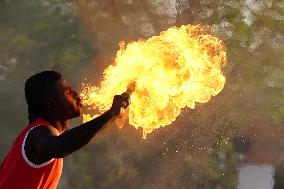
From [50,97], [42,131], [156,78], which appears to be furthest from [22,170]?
[156,78]

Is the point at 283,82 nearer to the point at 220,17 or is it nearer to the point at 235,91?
the point at 235,91

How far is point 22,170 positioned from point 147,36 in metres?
10.1

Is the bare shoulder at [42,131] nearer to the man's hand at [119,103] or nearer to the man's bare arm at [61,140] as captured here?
the man's bare arm at [61,140]

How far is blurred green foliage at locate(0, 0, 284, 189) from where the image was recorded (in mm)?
10617

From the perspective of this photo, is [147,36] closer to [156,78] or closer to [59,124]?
[156,78]

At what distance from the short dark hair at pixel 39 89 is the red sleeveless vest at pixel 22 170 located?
0.53ft

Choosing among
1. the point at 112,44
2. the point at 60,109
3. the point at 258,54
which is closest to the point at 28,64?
the point at 112,44

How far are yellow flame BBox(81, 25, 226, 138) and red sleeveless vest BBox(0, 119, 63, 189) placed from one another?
1.16 meters

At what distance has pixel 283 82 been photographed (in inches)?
497

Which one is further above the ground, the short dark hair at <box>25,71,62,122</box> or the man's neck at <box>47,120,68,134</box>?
the short dark hair at <box>25,71,62,122</box>

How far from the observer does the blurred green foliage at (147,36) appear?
10.6 meters

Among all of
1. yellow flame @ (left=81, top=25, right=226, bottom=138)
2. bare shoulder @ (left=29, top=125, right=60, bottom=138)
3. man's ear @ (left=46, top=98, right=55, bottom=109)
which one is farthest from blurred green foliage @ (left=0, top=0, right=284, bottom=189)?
bare shoulder @ (left=29, top=125, right=60, bottom=138)

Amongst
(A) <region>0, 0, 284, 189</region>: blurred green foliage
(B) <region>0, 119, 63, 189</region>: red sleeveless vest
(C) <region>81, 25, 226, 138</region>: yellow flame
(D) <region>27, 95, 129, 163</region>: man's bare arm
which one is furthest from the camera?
(A) <region>0, 0, 284, 189</region>: blurred green foliage

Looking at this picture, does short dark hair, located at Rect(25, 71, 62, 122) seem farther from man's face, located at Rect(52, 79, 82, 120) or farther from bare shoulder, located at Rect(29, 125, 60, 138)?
bare shoulder, located at Rect(29, 125, 60, 138)
